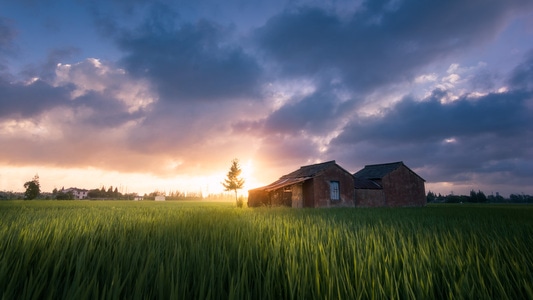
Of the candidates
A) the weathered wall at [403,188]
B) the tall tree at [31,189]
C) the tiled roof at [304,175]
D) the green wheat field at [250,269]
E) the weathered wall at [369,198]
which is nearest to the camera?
the green wheat field at [250,269]

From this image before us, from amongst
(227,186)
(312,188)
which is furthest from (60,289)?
(227,186)

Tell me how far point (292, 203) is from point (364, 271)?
25645 mm

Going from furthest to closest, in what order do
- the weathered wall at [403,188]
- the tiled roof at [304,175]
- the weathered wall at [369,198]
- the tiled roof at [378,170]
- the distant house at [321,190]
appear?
the tiled roof at [378,170]
the weathered wall at [403,188]
the weathered wall at [369,198]
the tiled roof at [304,175]
the distant house at [321,190]

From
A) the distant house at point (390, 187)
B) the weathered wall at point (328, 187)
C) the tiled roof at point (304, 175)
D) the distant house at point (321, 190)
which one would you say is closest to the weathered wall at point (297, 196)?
the distant house at point (321, 190)

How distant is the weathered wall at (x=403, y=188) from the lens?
107 feet

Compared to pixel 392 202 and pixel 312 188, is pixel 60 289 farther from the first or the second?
pixel 392 202

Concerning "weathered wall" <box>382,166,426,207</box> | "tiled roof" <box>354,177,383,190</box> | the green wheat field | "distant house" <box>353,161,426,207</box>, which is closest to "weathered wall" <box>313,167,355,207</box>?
"distant house" <box>353,161,426,207</box>

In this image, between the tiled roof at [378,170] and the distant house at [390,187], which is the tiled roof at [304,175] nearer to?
the distant house at [390,187]

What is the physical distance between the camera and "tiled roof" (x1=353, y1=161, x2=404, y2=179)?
111ft

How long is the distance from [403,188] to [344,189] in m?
11.6

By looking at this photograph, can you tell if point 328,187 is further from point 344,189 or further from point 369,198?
point 369,198

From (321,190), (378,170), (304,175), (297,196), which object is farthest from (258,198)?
(378,170)

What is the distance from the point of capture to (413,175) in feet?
116

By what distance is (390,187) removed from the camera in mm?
32938
